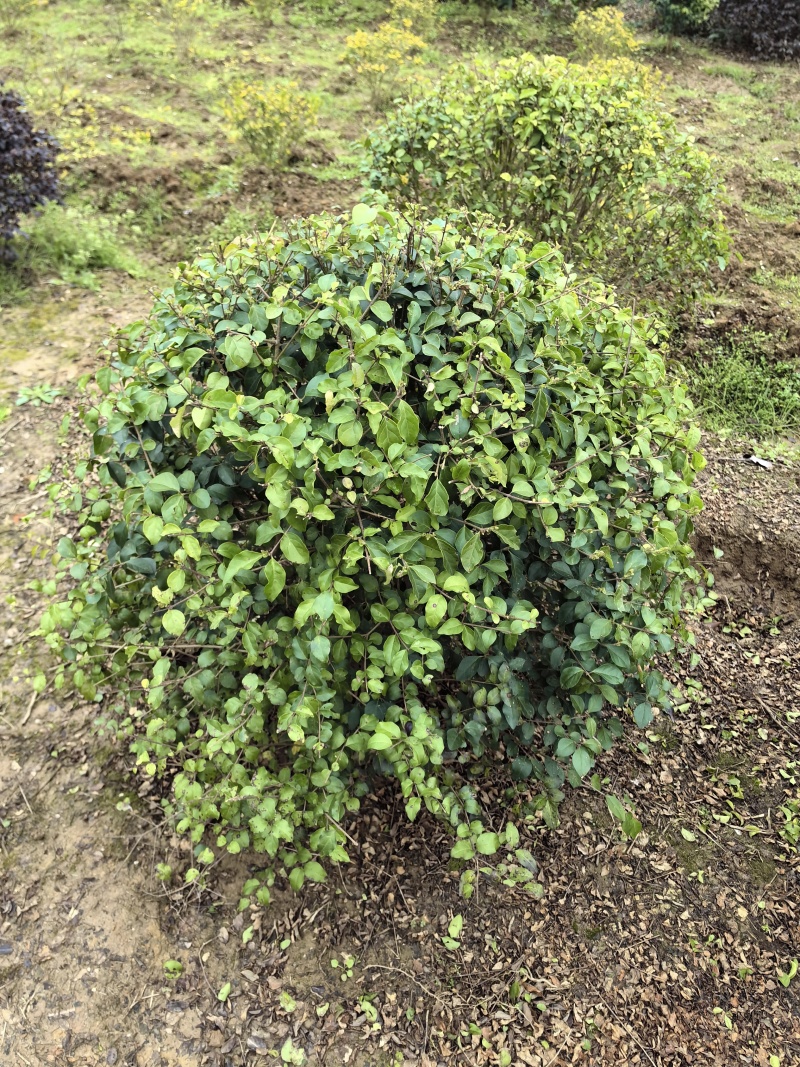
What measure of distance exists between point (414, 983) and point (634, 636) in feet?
4.35

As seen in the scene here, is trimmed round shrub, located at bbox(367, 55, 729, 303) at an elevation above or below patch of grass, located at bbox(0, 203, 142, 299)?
above

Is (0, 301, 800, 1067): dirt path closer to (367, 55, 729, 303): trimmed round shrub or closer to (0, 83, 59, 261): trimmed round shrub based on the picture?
(367, 55, 729, 303): trimmed round shrub

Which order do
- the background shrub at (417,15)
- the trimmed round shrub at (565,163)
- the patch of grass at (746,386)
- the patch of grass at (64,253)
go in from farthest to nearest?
the background shrub at (417,15) < the patch of grass at (64,253) < the patch of grass at (746,386) < the trimmed round shrub at (565,163)

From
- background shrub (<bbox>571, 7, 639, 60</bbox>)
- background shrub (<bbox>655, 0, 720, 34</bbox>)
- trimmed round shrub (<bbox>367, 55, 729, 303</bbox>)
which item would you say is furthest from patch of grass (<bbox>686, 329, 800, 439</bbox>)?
background shrub (<bbox>655, 0, 720, 34</bbox>)

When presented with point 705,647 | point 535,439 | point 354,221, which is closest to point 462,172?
point 354,221

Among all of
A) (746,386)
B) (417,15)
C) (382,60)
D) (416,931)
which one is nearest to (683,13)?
(417,15)

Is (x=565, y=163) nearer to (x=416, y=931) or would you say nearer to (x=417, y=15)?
(x=416, y=931)

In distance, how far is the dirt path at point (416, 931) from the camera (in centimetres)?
209

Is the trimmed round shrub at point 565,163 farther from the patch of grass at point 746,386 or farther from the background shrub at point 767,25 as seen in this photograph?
the background shrub at point 767,25

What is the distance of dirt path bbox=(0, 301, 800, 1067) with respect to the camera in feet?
6.86

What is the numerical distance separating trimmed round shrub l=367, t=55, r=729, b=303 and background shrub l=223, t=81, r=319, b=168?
8.27 ft

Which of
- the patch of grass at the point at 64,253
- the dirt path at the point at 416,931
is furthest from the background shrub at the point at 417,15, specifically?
the dirt path at the point at 416,931

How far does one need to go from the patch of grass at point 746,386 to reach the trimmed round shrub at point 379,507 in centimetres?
242

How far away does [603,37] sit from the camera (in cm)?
897
